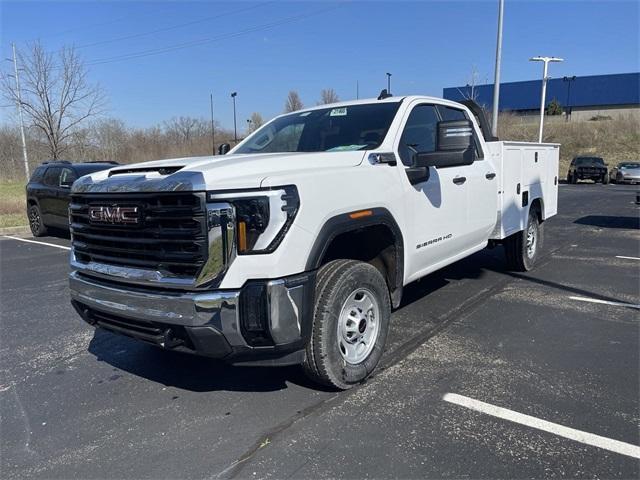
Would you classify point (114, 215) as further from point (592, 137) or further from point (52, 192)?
point (592, 137)

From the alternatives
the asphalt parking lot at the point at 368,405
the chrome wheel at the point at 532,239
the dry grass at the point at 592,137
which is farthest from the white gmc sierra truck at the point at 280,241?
the dry grass at the point at 592,137

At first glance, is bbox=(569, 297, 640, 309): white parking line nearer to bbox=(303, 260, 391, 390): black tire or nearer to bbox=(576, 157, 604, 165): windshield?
bbox=(303, 260, 391, 390): black tire

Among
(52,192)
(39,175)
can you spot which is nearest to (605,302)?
(52,192)

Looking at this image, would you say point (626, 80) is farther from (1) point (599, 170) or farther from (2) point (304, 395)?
(2) point (304, 395)

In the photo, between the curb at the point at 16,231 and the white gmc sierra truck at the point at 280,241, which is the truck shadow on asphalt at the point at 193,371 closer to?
the white gmc sierra truck at the point at 280,241

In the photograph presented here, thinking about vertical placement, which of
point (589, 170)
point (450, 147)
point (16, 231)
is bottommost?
point (16, 231)

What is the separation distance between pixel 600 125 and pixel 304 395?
184ft

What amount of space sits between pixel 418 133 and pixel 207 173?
7.68 ft

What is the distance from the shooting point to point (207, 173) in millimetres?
2883

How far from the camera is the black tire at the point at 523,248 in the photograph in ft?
22.4

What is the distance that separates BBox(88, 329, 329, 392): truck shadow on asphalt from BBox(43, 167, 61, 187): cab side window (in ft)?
25.7

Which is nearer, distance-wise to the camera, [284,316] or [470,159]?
[284,316]

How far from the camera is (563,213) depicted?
15125 mm

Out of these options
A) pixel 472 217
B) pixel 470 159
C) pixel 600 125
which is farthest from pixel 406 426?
pixel 600 125
